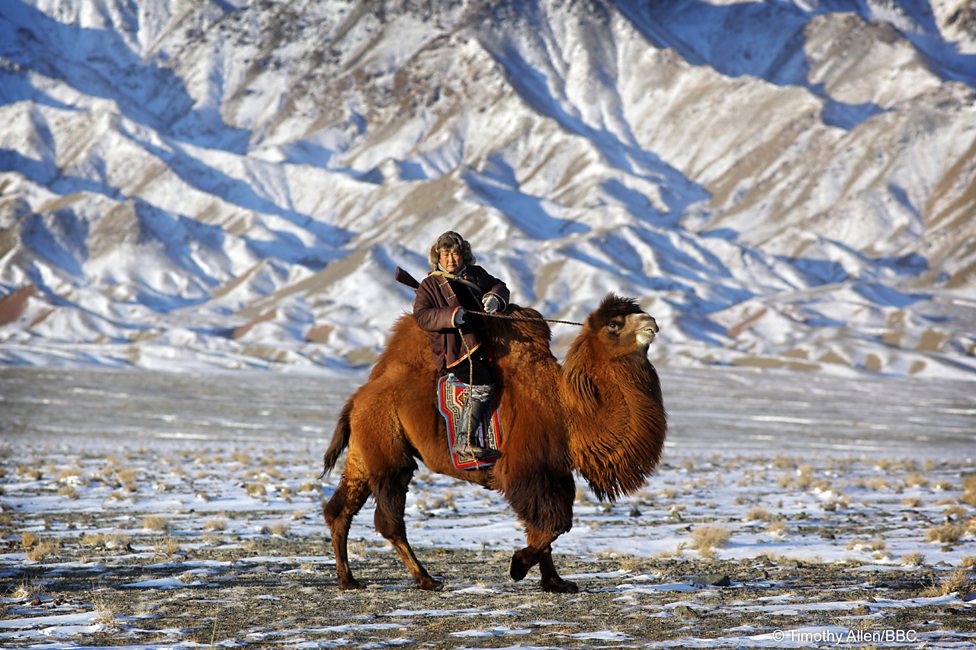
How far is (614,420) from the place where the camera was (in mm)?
8188

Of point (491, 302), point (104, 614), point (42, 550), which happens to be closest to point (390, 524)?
point (491, 302)

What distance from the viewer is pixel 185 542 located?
11891mm

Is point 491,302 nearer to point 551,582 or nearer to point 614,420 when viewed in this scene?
point 614,420

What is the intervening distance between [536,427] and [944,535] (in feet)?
17.9

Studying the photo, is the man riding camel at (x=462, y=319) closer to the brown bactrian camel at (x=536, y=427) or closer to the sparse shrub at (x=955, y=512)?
the brown bactrian camel at (x=536, y=427)

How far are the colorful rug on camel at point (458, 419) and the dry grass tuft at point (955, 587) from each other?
3.29m

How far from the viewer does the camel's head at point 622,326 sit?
26.3 ft

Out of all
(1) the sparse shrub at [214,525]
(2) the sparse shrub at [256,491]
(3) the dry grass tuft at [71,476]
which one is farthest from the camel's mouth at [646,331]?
(3) the dry grass tuft at [71,476]

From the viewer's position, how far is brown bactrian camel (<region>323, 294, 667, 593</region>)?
321 inches

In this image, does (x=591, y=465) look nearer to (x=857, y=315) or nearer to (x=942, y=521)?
(x=942, y=521)

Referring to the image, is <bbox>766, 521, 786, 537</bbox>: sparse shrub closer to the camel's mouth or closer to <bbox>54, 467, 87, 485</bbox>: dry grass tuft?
the camel's mouth

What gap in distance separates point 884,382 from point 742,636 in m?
103

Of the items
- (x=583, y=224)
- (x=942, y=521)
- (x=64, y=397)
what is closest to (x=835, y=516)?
(x=942, y=521)

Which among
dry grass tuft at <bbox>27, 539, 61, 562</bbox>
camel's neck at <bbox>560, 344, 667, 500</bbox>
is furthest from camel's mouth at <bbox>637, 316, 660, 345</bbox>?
dry grass tuft at <bbox>27, 539, 61, 562</bbox>
